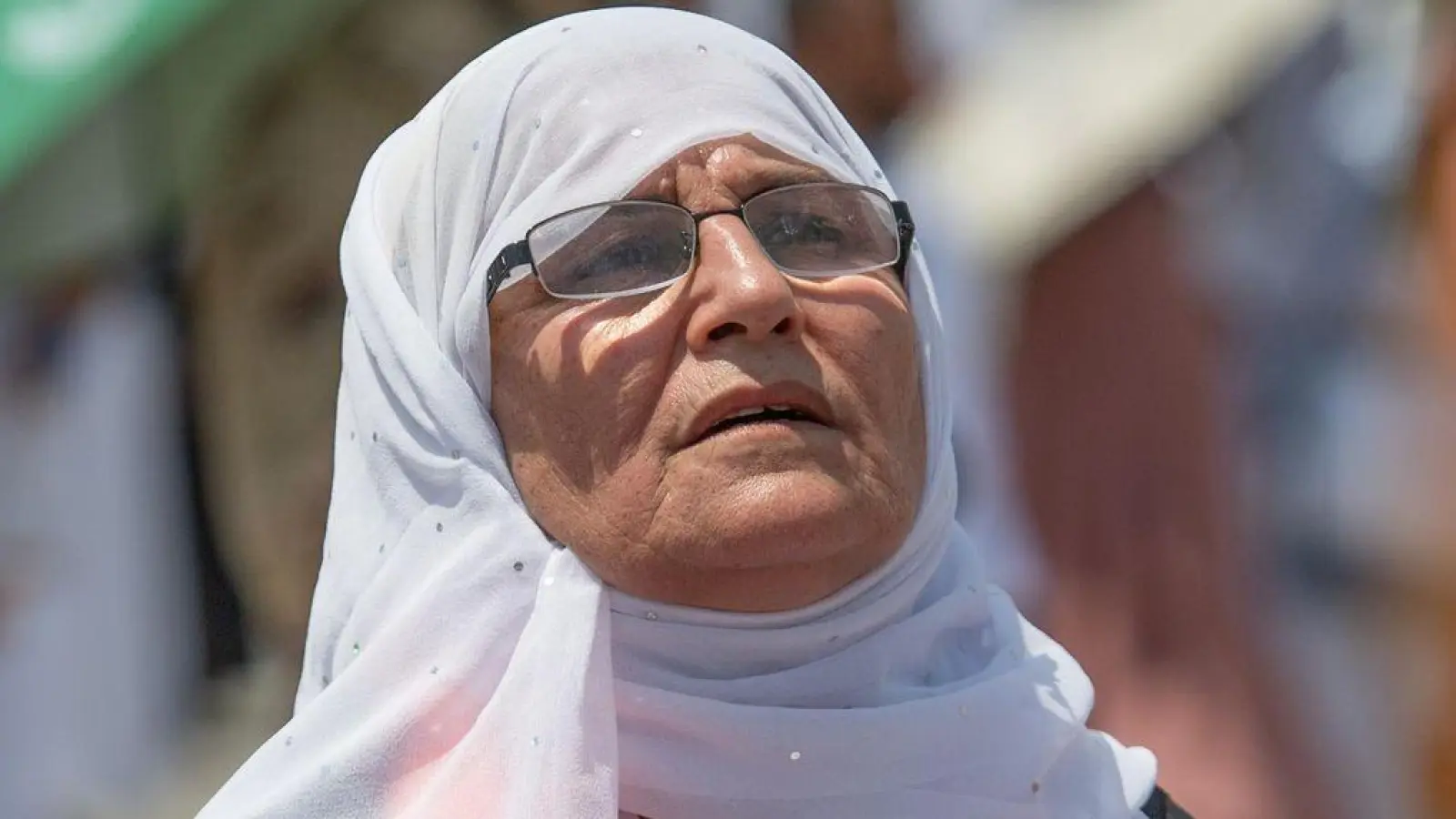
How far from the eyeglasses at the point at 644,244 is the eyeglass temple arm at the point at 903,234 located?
0.36 ft

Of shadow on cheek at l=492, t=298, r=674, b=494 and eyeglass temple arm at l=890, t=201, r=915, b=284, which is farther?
eyeglass temple arm at l=890, t=201, r=915, b=284

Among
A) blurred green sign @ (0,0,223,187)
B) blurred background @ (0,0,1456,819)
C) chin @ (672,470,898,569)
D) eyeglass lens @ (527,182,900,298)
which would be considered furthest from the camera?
blurred green sign @ (0,0,223,187)

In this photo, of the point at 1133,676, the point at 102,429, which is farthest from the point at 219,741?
the point at 1133,676

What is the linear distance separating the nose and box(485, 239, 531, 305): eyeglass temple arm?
0.60 ft

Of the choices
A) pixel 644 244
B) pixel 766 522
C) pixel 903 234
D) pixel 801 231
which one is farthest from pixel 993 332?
pixel 766 522

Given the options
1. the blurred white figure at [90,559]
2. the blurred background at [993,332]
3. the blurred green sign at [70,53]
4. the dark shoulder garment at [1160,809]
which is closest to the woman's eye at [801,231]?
the dark shoulder garment at [1160,809]

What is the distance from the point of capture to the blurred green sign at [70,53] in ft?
12.8

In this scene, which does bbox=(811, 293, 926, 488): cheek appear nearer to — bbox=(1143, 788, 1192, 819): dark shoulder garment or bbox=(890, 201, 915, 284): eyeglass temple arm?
bbox=(890, 201, 915, 284): eyeglass temple arm

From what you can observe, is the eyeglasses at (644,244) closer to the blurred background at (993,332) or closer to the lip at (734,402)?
the lip at (734,402)

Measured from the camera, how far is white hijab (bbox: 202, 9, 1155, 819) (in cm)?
167

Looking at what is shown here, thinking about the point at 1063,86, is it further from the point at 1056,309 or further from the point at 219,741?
the point at 219,741

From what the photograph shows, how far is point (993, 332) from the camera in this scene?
12.7ft

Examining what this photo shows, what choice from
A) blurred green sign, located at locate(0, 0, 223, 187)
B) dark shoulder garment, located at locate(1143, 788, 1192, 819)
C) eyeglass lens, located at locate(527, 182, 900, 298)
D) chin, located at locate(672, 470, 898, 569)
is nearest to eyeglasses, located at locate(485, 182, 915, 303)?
eyeglass lens, located at locate(527, 182, 900, 298)

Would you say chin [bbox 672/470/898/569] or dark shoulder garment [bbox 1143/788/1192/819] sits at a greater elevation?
chin [bbox 672/470/898/569]
